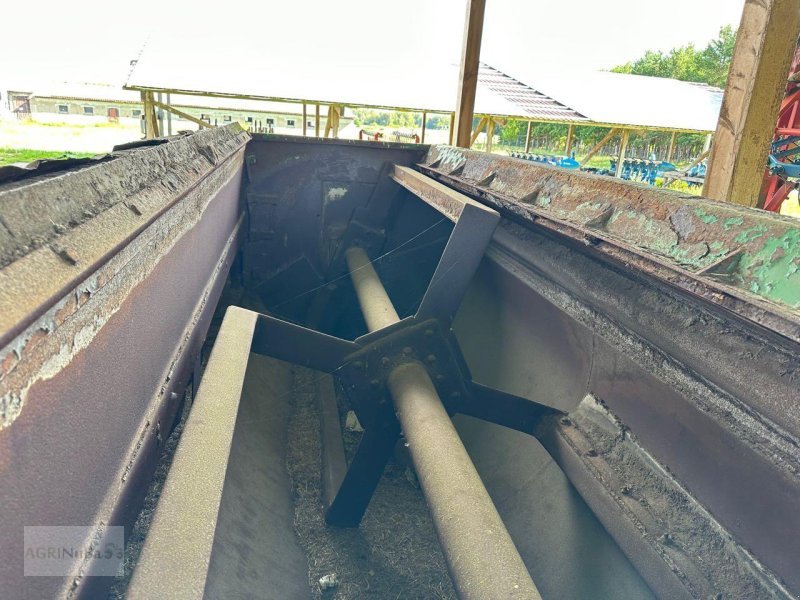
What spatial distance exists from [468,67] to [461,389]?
244 centimetres

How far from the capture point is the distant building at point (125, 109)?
1897 cm

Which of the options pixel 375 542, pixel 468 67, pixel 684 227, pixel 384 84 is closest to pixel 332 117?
pixel 384 84

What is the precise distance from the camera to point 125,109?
31.3 metres

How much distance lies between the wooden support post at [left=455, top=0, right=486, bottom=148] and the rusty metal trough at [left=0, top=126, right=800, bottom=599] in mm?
1054

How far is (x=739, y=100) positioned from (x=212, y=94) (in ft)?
33.6

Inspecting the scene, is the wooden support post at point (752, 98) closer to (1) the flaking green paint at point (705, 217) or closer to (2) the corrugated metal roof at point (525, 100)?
(1) the flaking green paint at point (705, 217)

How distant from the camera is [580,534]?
5.66ft

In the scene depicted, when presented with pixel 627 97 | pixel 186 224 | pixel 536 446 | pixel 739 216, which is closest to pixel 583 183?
pixel 739 216

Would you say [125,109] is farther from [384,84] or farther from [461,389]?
[461,389]

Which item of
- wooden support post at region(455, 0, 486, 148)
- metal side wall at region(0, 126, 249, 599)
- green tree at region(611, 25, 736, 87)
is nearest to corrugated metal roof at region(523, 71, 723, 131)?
wooden support post at region(455, 0, 486, 148)

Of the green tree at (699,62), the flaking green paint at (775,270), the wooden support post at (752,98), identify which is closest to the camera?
the flaking green paint at (775,270)

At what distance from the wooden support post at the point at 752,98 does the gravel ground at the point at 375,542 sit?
169 centimetres

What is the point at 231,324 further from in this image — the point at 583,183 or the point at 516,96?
the point at 516,96

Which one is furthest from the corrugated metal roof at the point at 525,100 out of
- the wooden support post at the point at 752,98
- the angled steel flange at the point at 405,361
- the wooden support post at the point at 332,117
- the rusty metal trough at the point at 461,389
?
the angled steel flange at the point at 405,361
